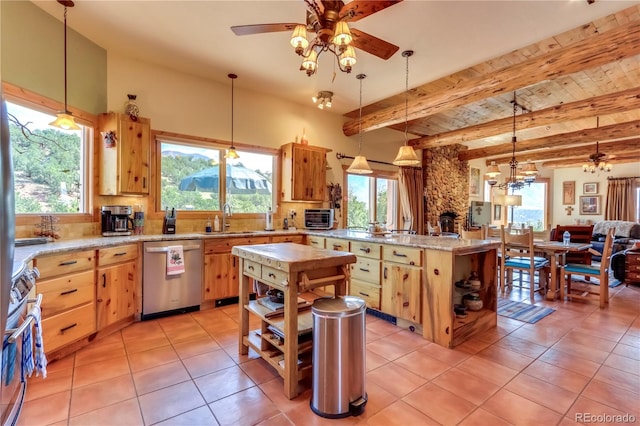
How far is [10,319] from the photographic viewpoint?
113 cm

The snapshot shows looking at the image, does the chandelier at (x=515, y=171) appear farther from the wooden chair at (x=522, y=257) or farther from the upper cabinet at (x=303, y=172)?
the upper cabinet at (x=303, y=172)

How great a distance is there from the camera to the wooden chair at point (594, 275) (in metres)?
3.92

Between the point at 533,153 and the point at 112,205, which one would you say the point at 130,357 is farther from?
the point at 533,153

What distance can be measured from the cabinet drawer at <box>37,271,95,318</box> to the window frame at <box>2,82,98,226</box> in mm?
821

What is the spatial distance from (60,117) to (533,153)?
9.57m

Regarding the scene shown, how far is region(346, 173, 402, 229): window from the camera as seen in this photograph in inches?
242

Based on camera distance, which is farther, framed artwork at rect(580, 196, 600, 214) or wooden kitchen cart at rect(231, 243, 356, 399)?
framed artwork at rect(580, 196, 600, 214)

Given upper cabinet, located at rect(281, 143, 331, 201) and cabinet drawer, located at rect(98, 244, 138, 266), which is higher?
upper cabinet, located at rect(281, 143, 331, 201)

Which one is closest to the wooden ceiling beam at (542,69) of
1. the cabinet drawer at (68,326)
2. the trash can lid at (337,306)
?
the trash can lid at (337,306)

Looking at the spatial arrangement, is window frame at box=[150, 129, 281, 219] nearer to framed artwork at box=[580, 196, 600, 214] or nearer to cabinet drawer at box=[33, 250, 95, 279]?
cabinet drawer at box=[33, 250, 95, 279]

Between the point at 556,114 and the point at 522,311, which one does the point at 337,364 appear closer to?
the point at 522,311

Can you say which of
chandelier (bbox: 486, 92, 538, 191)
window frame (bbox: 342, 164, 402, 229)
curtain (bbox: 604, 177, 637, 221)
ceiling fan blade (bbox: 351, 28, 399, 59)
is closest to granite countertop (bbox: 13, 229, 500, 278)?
ceiling fan blade (bbox: 351, 28, 399, 59)

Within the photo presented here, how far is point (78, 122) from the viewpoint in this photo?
3244 millimetres

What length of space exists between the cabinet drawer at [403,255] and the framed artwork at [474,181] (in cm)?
679
